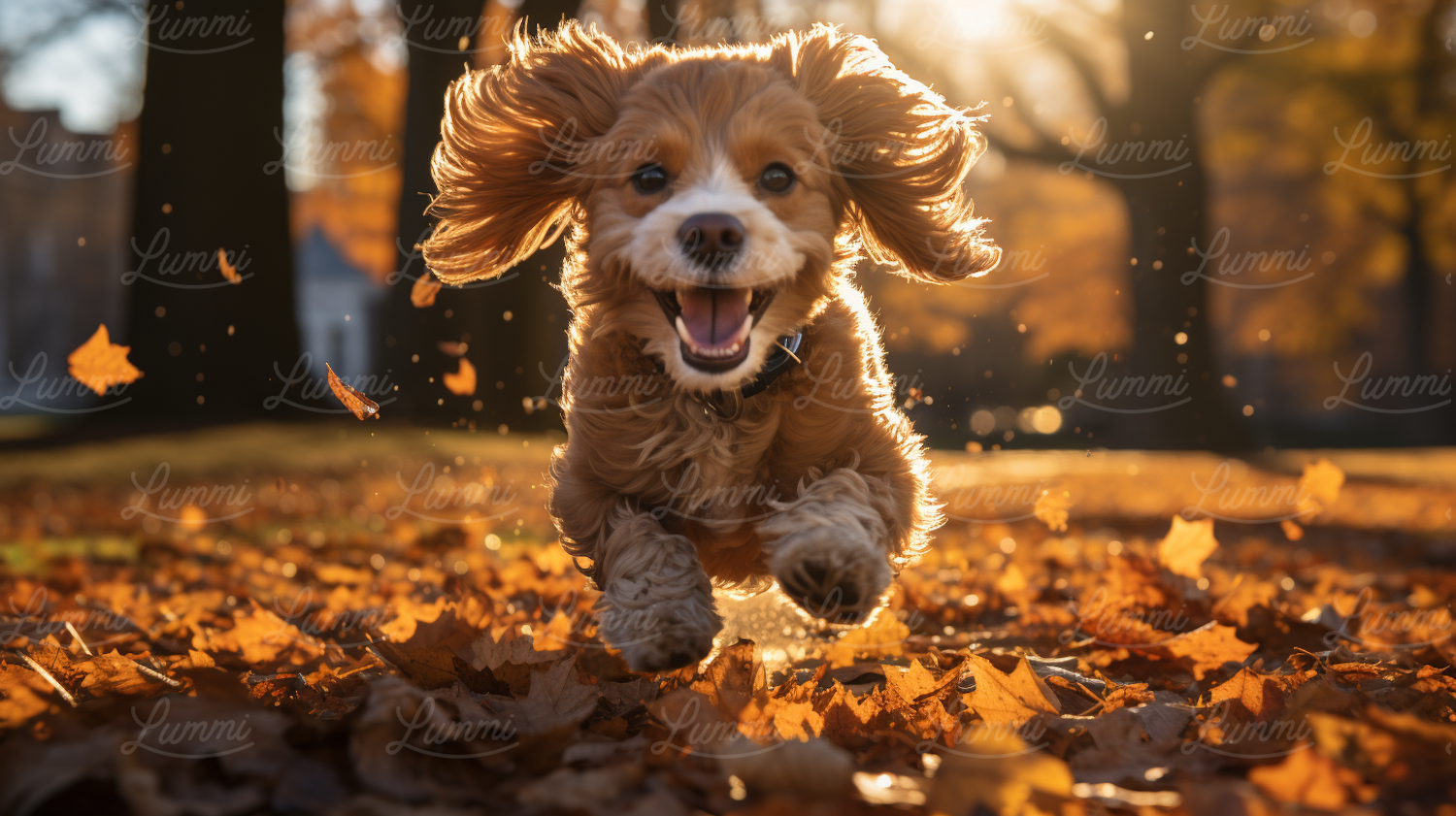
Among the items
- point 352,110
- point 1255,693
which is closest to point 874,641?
point 1255,693

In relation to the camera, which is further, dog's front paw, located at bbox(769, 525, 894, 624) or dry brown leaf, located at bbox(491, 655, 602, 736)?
dog's front paw, located at bbox(769, 525, 894, 624)

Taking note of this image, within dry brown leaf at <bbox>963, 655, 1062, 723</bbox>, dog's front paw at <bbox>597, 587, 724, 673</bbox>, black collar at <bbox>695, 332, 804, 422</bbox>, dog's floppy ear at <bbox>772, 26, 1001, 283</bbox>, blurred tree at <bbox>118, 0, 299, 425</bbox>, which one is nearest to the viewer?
dry brown leaf at <bbox>963, 655, 1062, 723</bbox>

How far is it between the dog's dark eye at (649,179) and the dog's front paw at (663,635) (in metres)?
1.32

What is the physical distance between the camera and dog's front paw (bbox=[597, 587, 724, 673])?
288 cm

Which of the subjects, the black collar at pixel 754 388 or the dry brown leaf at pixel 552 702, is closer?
the dry brown leaf at pixel 552 702

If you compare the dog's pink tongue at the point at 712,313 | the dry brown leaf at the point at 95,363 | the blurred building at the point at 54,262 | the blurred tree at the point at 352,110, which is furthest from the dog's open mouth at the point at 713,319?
the blurred building at the point at 54,262

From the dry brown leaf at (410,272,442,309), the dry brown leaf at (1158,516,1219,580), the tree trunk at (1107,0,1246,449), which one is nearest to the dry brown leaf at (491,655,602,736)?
the dry brown leaf at (410,272,442,309)

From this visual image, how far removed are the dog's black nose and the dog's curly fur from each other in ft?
0.13

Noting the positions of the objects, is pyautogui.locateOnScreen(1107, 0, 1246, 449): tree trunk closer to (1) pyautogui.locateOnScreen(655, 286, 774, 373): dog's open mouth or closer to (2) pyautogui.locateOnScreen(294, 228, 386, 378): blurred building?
(1) pyautogui.locateOnScreen(655, 286, 774, 373): dog's open mouth

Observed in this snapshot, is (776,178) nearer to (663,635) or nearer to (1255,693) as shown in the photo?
(663,635)

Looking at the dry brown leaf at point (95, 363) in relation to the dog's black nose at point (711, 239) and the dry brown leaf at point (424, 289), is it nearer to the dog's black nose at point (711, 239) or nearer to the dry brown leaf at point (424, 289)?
the dry brown leaf at point (424, 289)

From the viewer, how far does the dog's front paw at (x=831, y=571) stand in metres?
2.76

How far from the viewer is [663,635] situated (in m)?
2.89

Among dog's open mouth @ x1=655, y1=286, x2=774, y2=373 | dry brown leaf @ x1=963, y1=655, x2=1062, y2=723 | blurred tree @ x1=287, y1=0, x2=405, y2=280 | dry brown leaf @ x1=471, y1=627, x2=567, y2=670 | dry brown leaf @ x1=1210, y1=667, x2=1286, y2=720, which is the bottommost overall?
blurred tree @ x1=287, y1=0, x2=405, y2=280
